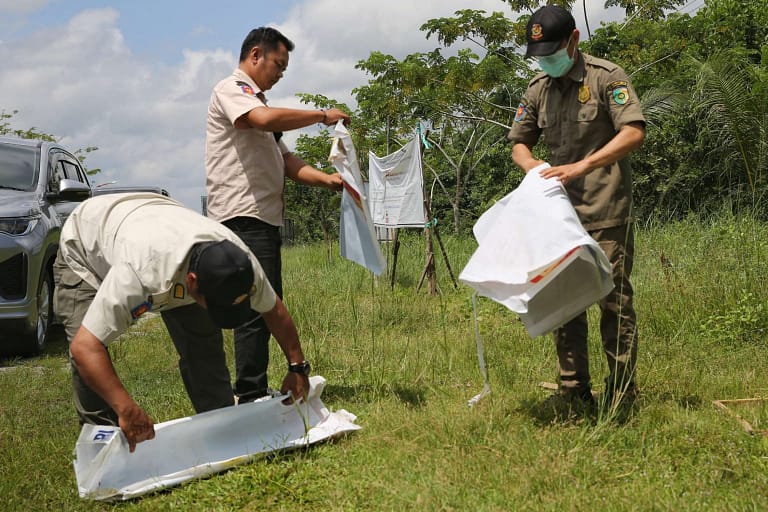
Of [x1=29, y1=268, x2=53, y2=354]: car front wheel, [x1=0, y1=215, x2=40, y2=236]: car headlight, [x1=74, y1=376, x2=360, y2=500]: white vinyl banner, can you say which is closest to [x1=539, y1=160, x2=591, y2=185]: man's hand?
[x1=74, y1=376, x2=360, y2=500]: white vinyl banner

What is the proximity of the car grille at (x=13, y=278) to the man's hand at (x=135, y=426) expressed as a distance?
3733mm

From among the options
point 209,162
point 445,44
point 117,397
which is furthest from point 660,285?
point 445,44

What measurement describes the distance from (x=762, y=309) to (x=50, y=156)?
6.37 m

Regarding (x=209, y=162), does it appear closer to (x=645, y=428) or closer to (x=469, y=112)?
(x=645, y=428)

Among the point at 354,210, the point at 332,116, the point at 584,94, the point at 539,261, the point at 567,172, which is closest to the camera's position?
the point at 539,261

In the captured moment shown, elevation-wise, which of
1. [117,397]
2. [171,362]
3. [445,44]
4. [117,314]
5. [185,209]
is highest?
[445,44]

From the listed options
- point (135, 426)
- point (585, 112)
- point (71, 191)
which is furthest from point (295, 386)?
point (71, 191)

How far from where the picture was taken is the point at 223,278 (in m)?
2.67

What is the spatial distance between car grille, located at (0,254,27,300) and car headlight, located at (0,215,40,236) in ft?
0.74

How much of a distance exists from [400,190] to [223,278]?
673cm

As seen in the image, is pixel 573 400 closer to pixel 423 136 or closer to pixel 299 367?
pixel 299 367

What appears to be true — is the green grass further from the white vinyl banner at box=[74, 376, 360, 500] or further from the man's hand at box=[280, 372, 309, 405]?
the man's hand at box=[280, 372, 309, 405]

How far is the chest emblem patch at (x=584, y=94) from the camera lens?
3.54m

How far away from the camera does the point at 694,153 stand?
1294cm
